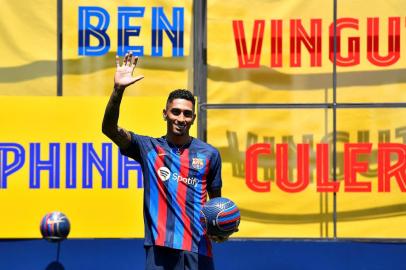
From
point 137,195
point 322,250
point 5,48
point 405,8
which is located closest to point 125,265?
point 137,195

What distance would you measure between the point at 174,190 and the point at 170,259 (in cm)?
50

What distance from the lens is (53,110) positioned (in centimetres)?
814

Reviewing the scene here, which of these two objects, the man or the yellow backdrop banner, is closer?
the man

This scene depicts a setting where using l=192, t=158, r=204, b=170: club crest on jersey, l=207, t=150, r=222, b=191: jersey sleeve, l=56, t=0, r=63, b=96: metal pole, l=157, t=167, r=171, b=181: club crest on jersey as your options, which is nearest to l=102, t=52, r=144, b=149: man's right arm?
l=157, t=167, r=171, b=181: club crest on jersey

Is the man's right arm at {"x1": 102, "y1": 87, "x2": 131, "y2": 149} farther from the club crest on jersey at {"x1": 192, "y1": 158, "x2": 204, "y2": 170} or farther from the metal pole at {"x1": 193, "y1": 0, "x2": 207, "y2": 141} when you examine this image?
the metal pole at {"x1": 193, "y1": 0, "x2": 207, "y2": 141}

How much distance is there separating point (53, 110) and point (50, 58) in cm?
64

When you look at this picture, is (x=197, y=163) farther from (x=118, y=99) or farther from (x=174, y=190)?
(x=118, y=99)

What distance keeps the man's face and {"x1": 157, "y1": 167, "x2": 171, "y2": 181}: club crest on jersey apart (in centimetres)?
28

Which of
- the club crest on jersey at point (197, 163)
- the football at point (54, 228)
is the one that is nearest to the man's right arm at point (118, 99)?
the club crest on jersey at point (197, 163)

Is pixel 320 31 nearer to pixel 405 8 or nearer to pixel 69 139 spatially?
pixel 405 8

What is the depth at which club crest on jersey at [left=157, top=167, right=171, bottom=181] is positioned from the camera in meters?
5.18

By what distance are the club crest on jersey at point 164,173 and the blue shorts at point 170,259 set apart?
0.51 m

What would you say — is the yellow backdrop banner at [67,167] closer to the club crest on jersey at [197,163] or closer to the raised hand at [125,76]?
the club crest on jersey at [197,163]

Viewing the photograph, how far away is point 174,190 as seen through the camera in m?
5.14
